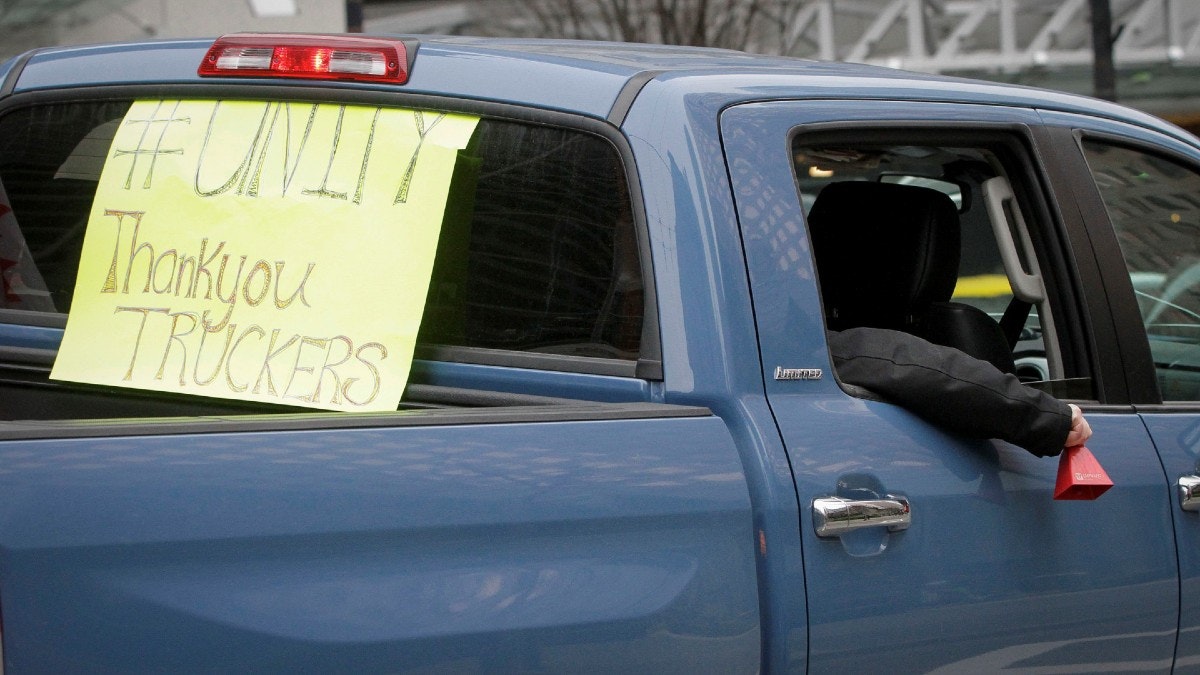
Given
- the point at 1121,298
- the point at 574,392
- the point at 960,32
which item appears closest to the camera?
the point at 574,392

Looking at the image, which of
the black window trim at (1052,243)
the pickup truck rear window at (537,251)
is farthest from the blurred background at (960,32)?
the pickup truck rear window at (537,251)

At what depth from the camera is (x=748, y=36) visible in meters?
14.6

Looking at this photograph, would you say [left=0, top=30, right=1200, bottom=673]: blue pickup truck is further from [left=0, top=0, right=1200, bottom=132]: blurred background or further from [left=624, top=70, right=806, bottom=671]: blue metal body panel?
[left=0, top=0, right=1200, bottom=132]: blurred background

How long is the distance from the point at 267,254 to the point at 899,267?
143 centimetres

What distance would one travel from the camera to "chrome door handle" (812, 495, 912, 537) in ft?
6.68

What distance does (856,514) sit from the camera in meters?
2.06

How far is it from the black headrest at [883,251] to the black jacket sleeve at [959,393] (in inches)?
30.3

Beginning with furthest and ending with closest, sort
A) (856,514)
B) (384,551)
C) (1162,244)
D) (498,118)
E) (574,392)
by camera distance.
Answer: (1162,244) → (498,118) → (574,392) → (856,514) → (384,551)

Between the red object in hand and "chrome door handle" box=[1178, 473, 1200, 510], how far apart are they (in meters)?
0.30

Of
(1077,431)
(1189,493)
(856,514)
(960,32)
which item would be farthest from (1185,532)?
(960,32)

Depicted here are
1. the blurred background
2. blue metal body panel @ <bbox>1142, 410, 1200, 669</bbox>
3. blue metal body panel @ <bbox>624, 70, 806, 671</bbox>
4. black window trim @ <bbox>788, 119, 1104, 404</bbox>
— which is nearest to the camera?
blue metal body panel @ <bbox>624, 70, 806, 671</bbox>

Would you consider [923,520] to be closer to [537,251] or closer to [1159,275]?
[537,251]

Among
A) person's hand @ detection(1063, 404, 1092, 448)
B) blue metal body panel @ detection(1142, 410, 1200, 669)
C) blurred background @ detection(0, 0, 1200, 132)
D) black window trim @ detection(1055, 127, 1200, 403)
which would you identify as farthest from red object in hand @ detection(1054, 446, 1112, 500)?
blurred background @ detection(0, 0, 1200, 132)

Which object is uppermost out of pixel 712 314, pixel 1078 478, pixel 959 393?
pixel 712 314
